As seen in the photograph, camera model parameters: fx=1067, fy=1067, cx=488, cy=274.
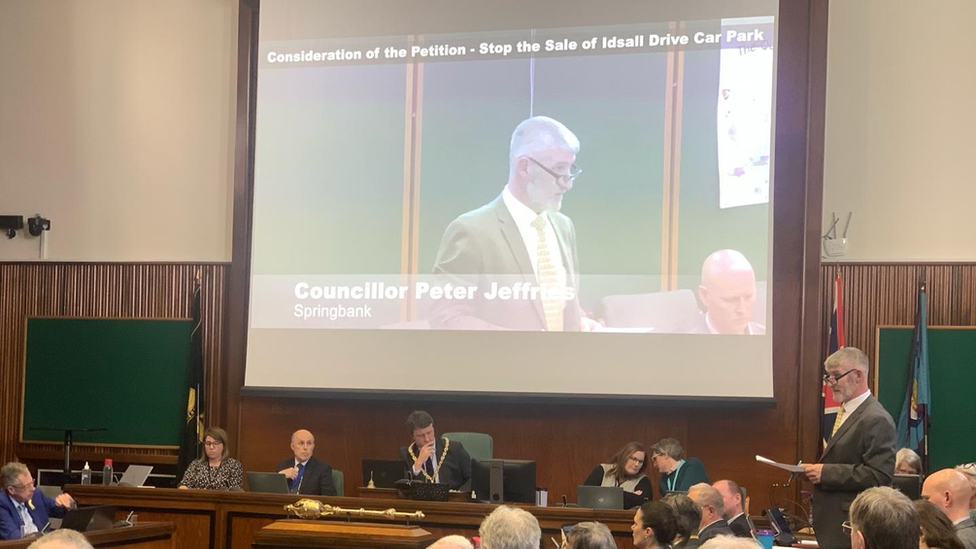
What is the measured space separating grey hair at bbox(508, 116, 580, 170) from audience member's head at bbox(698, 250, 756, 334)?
4.71 ft

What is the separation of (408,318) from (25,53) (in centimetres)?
468

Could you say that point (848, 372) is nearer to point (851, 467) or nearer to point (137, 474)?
point (851, 467)

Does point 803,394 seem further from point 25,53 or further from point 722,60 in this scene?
point 25,53

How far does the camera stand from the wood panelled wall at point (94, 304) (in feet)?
30.0

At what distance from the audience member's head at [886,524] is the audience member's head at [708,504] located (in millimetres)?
1593

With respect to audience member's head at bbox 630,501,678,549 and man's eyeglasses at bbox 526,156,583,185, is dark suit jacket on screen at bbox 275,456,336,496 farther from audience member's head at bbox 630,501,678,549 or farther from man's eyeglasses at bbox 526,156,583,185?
audience member's head at bbox 630,501,678,549

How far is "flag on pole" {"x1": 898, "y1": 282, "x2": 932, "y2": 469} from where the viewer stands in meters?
7.66

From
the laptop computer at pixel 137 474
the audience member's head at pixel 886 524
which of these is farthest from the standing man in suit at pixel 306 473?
the audience member's head at pixel 886 524

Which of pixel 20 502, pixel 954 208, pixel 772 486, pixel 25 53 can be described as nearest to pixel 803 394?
pixel 772 486

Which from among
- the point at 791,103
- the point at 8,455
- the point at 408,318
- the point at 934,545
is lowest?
the point at 8,455

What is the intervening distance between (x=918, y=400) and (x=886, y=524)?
15.9 feet

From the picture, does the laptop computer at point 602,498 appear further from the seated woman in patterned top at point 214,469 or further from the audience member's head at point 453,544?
the seated woman in patterned top at point 214,469

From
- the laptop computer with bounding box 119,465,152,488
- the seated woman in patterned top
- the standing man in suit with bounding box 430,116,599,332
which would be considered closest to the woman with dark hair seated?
the standing man in suit with bounding box 430,116,599,332

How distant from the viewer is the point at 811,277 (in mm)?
7934
